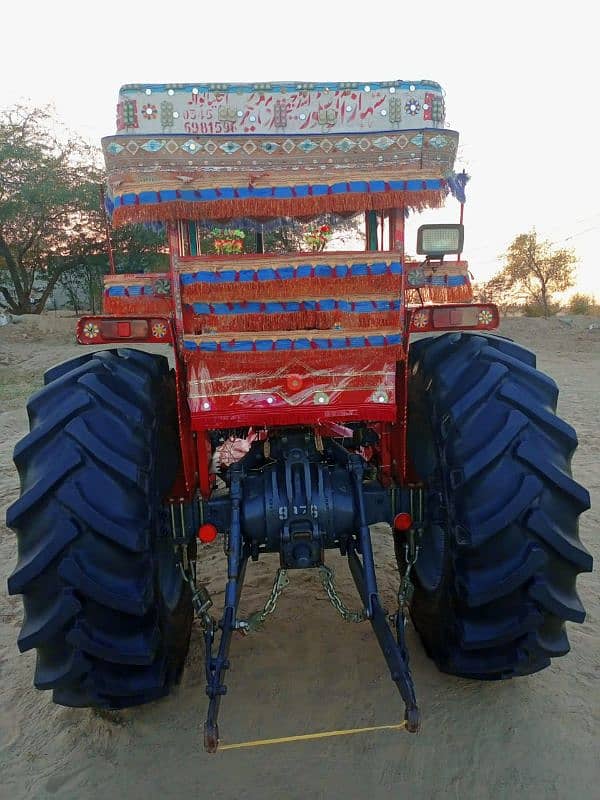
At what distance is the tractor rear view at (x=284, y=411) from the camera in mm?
Answer: 2068

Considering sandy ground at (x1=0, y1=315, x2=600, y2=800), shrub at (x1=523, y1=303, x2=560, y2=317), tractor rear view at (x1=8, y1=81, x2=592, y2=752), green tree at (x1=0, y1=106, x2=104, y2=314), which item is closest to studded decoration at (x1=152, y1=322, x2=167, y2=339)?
tractor rear view at (x1=8, y1=81, x2=592, y2=752)

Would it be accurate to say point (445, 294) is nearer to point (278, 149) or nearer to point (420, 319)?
point (420, 319)

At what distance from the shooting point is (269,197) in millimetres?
2102

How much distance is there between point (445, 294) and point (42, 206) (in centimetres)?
1672

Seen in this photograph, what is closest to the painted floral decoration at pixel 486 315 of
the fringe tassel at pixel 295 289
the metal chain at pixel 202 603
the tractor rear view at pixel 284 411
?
the tractor rear view at pixel 284 411

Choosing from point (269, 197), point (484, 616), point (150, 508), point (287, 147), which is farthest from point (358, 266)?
point (484, 616)

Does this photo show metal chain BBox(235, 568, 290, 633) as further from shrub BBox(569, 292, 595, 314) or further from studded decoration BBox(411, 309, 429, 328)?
shrub BBox(569, 292, 595, 314)

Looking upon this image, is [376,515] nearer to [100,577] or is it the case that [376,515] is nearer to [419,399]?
[419,399]

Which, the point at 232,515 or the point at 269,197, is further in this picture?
the point at 232,515

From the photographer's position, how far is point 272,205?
214 centimetres

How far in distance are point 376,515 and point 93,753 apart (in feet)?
5.11

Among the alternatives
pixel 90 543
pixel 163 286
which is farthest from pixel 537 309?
pixel 90 543

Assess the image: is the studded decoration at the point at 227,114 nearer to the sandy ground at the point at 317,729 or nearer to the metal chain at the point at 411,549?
the metal chain at the point at 411,549

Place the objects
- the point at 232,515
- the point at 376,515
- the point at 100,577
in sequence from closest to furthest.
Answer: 1. the point at 100,577
2. the point at 232,515
3. the point at 376,515
